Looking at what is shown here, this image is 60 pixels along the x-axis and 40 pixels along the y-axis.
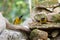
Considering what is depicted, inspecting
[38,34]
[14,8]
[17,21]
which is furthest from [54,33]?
[14,8]

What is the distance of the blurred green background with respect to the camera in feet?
13.0

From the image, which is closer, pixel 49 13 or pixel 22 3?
pixel 49 13

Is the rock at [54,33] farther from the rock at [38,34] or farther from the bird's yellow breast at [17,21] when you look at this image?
the bird's yellow breast at [17,21]

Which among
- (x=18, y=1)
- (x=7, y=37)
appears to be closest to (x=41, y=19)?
(x=7, y=37)

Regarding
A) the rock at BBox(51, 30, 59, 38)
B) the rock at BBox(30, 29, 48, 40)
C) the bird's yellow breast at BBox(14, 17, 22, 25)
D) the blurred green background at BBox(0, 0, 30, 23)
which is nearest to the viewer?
the rock at BBox(30, 29, 48, 40)

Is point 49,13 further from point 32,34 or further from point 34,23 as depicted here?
point 32,34

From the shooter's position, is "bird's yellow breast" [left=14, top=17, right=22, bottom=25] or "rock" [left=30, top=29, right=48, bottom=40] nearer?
"rock" [left=30, top=29, right=48, bottom=40]

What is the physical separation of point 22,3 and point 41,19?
1.72 meters

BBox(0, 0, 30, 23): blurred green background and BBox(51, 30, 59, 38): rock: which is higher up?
BBox(0, 0, 30, 23): blurred green background

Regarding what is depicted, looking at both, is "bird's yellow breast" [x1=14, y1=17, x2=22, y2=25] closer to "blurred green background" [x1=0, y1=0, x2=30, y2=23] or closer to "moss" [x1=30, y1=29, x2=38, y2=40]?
"blurred green background" [x1=0, y1=0, x2=30, y2=23]

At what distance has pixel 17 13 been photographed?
13.9 ft

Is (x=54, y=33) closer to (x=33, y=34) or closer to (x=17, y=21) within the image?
(x=33, y=34)

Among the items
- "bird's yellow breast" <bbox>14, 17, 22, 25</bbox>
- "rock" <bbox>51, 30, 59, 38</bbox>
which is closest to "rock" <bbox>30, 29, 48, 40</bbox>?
"rock" <bbox>51, 30, 59, 38</bbox>

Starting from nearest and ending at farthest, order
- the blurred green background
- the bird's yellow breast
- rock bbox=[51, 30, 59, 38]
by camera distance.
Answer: rock bbox=[51, 30, 59, 38]
the bird's yellow breast
the blurred green background
